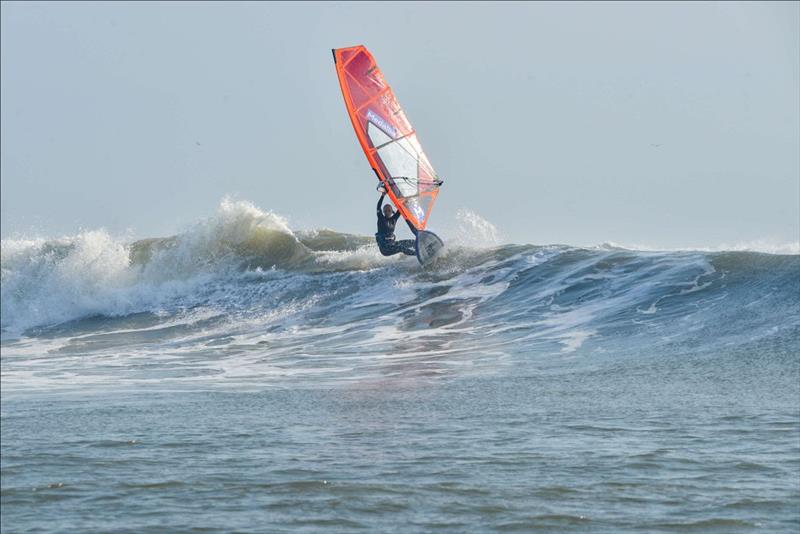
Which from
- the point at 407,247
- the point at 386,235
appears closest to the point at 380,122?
the point at 407,247

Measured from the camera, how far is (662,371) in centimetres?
962

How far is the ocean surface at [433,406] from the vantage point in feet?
16.9

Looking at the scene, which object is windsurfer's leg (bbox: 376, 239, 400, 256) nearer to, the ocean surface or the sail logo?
the ocean surface

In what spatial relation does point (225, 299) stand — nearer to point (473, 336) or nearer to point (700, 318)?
point (473, 336)

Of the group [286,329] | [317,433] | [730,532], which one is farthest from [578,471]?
[286,329]

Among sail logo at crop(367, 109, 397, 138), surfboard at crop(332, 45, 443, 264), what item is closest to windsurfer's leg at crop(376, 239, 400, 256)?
surfboard at crop(332, 45, 443, 264)

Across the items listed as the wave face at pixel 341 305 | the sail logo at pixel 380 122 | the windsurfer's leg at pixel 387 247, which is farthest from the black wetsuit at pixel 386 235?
the sail logo at pixel 380 122

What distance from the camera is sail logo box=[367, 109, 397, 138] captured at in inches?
786

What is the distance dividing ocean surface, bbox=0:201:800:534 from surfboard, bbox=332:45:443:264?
102 inches

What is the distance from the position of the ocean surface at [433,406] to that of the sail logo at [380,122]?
400 centimetres

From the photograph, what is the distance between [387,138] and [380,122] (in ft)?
1.26

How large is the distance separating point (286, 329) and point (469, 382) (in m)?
6.59

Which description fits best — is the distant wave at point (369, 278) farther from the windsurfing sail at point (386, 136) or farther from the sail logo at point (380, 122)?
the sail logo at point (380, 122)

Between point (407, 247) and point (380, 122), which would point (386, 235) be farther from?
point (380, 122)
